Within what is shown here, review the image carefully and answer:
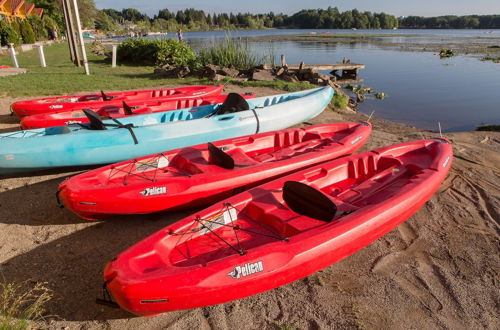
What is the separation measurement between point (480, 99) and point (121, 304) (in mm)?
16519

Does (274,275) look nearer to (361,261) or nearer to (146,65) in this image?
(361,261)

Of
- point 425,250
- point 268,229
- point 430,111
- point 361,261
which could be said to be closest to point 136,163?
point 268,229

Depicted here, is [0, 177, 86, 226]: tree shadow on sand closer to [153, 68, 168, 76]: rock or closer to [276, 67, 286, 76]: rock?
[153, 68, 168, 76]: rock

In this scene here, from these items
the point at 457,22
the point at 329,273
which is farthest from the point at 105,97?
the point at 457,22

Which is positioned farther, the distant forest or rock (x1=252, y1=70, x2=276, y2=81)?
the distant forest

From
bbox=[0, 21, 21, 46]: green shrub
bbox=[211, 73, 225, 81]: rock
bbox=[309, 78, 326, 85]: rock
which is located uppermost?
bbox=[0, 21, 21, 46]: green shrub

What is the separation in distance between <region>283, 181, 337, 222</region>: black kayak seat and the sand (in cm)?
66

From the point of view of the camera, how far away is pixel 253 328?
2.89 metres

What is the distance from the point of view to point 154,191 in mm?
4152

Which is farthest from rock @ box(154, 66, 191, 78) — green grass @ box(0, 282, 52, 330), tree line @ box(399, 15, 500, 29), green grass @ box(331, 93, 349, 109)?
tree line @ box(399, 15, 500, 29)

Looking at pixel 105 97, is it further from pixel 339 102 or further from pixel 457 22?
pixel 457 22

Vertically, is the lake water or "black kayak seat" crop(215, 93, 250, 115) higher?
"black kayak seat" crop(215, 93, 250, 115)

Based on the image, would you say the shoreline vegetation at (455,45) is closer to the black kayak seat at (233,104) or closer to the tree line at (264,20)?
the black kayak seat at (233,104)

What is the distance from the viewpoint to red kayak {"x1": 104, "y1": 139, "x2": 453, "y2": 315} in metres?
2.69
